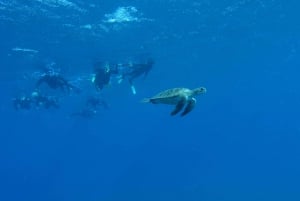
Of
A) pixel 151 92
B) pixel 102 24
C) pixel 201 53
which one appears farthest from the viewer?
pixel 151 92

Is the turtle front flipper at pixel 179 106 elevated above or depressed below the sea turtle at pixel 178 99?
below

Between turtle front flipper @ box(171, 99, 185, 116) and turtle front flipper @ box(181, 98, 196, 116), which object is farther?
turtle front flipper @ box(181, 98, 196, 116)

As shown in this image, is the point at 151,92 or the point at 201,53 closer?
the point at 201,53

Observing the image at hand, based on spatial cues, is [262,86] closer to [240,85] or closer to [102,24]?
[240,85]

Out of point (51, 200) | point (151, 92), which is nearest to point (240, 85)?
point (151, 92)

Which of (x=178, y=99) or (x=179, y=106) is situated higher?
(x=178, y=99)

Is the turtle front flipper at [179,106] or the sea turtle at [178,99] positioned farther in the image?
the sea turtle at [178,99]

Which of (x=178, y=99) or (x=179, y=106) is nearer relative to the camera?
(x=179, y=106)

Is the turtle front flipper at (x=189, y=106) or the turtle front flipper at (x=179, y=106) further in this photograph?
the turtle front flipper at (x=189, y=106)

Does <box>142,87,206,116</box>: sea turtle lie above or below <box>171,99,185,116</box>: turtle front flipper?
above

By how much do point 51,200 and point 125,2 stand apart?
7353 cm

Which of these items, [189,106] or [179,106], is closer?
[179,106]

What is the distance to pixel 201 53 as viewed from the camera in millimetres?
39969

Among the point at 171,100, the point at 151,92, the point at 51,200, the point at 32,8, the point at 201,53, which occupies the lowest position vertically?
the point at 171,100
